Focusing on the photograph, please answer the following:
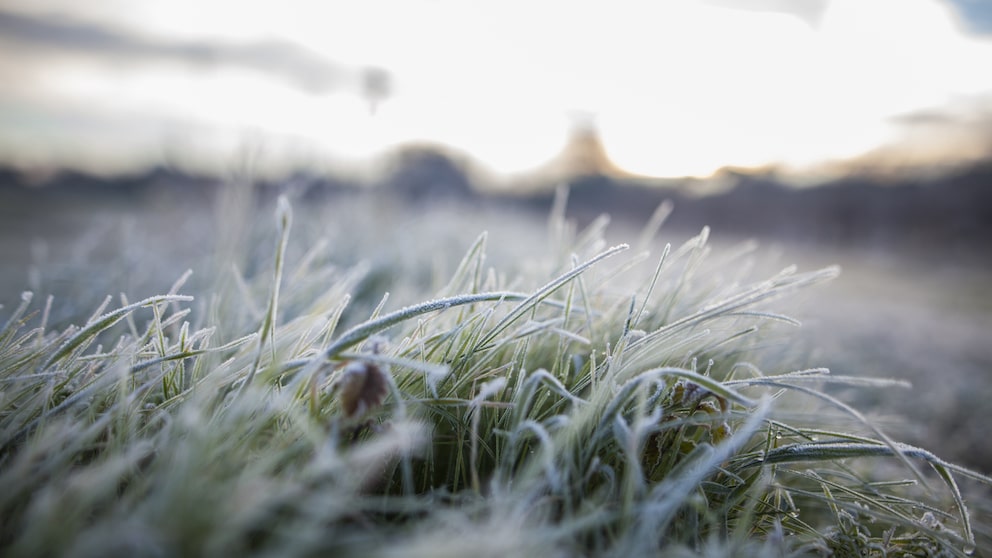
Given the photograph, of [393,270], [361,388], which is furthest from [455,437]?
[393,270]

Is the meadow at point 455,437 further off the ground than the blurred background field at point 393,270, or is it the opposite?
the meadow at point 455,437

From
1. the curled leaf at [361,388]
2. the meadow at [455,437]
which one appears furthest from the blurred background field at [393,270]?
the curled leaf at [361,388]

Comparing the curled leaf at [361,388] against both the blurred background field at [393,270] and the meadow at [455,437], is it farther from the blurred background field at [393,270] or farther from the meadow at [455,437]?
the blurred background field at [393,270]

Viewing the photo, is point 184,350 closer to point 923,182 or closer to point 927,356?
point 927,356

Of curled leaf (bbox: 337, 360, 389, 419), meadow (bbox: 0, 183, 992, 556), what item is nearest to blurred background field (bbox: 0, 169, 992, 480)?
meadow (bbox: 0, 183, 992, 556)

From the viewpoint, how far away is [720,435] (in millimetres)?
1011

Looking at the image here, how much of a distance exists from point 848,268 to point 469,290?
10.2 meters

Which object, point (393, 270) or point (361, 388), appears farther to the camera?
point (393, 270)

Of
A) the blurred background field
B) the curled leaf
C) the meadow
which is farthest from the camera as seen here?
the blurred background field

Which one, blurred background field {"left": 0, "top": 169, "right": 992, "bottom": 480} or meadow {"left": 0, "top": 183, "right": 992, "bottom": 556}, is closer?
meadow {"left": 0, "top": 183, "right": 992, "bottom": 556}

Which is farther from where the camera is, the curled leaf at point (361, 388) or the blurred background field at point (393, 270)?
the blurred background field at point (393, 270)

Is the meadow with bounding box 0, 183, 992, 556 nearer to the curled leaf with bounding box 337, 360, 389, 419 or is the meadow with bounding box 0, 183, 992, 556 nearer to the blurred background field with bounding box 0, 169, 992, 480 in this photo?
the curled leaf with bounding box 337, 360, 389, 419

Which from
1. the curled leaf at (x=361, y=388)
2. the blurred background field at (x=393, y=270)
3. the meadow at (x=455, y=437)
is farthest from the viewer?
the blurred background field at (x=393, y=270)

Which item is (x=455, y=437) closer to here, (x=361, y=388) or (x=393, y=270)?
(x=361, y=388)
